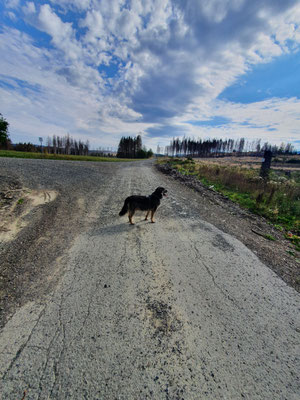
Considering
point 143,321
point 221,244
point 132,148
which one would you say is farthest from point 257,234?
point 132,148

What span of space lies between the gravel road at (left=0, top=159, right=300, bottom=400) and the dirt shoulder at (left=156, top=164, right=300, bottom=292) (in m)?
0.39

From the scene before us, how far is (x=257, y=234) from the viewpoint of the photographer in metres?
5.32

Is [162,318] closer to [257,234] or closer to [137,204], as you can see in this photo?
[137,204]

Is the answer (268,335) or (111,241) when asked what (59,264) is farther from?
(268,335)

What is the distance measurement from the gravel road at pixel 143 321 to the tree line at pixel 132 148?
81.4 metres

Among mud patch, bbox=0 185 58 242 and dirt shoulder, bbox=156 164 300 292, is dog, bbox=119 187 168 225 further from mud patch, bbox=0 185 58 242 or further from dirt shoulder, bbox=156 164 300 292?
mud patch, bbox=0 185 58 242

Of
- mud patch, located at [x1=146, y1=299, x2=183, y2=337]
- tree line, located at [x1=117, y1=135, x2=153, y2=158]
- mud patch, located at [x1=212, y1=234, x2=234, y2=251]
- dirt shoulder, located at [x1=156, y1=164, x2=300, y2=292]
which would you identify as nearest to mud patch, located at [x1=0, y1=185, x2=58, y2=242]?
mud patch, located at [x1=146, y1=299, x2=183, y2=337]

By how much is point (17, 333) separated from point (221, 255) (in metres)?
3.93

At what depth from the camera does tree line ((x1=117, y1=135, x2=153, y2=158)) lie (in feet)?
265

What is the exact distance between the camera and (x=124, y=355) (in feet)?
6.31

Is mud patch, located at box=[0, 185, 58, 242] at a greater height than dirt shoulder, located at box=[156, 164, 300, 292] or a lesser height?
greater

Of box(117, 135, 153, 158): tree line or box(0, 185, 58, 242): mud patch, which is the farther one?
box(117, 135, 153, 158): tree line

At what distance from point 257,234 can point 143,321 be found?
187 inches

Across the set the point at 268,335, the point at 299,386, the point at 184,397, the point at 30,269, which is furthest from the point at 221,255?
the point at 30,269
